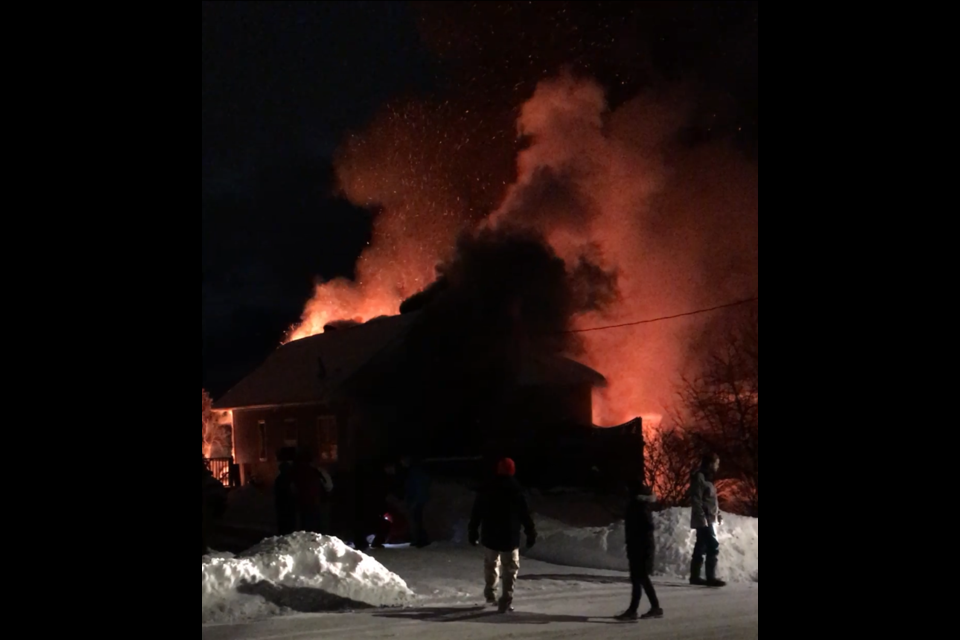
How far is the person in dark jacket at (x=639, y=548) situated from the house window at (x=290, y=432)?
25611 mm

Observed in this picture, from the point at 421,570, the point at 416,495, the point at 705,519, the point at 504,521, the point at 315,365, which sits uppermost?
the point at 315,365

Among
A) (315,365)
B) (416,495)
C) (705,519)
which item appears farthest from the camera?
(315,365)

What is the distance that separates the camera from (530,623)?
31.6ft

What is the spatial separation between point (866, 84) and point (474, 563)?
35.1 ft

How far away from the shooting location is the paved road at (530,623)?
9.01 meters

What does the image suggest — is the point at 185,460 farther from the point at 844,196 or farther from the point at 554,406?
the point at 554,406

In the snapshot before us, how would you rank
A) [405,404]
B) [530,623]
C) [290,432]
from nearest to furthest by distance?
[530,623], [405,404], [290,432]

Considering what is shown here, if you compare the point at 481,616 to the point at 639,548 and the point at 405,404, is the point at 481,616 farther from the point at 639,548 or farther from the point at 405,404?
the point at 405,404

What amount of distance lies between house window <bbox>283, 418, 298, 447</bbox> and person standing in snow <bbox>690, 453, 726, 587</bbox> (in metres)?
24.0

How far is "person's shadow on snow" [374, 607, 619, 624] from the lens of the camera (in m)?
9.79

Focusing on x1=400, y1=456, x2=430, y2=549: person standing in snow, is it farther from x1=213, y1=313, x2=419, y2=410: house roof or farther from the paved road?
x1=213, y1=313, x2=419, y2=410: house roof

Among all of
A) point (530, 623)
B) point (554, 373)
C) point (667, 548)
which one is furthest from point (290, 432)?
point (530, 623)

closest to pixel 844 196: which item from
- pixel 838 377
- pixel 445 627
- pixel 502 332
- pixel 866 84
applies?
pixel 866 84

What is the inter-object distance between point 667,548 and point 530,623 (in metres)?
4.60
